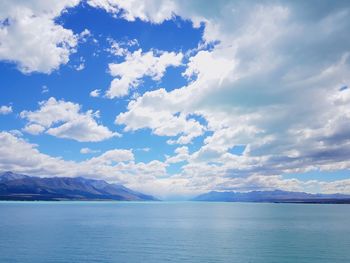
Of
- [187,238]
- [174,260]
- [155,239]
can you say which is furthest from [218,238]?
[174,260]

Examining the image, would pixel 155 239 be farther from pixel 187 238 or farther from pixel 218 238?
pixel 218 238

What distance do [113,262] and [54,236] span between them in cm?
4068

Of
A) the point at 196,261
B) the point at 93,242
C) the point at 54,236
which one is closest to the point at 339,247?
the point at 196,261

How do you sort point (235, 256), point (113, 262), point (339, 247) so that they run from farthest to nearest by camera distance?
point (339, 247)
point (235, 256)
point (113, 262)

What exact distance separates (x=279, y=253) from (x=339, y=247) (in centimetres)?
1668

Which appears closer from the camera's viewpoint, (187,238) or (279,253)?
(279,253)

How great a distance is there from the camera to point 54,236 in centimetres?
9294

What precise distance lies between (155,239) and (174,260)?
2758cm

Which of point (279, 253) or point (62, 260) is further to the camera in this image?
point (279, 253)

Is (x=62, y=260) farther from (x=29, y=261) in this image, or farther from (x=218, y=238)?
(x=218, y=238)

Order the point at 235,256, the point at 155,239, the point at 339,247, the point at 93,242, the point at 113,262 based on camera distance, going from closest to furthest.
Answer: the point at 113,262
the point at 235,256
the point at 339,247
the point at 93,242
the point at 155,239

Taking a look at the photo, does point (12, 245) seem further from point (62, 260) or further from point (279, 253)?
point (279, 253)

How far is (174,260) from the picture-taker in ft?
203

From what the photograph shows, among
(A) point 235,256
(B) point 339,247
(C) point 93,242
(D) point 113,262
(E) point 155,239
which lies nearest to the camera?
(D) point 113,262
